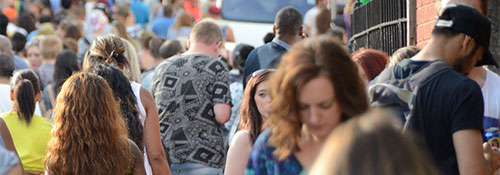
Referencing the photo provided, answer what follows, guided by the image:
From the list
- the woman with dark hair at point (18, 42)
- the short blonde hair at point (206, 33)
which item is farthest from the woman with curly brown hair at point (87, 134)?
the woman with dark hair at point (18, 42)

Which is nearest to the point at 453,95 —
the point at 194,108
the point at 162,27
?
the point at 194,108

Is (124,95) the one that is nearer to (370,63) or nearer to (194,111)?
(194,111)

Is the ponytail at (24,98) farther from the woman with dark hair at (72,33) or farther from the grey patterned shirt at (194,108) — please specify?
the woman with dark hair at (72,33)

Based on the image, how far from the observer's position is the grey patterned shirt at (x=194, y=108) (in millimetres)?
6285

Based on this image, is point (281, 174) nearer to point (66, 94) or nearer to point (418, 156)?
point (418, 156)

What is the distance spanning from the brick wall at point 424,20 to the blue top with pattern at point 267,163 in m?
3.52

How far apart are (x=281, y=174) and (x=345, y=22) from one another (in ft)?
31.1

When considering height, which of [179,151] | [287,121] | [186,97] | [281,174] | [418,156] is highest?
[418,156]

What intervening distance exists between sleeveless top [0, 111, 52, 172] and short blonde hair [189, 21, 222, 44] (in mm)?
1529

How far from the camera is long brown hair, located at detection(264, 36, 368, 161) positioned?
2852 millimetres

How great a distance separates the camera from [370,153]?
1.72 meters

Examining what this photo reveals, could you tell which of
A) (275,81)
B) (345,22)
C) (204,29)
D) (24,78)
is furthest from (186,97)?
(345,22)

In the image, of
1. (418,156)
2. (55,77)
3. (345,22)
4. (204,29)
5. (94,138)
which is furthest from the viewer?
(345,22)

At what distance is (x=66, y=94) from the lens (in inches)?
173
